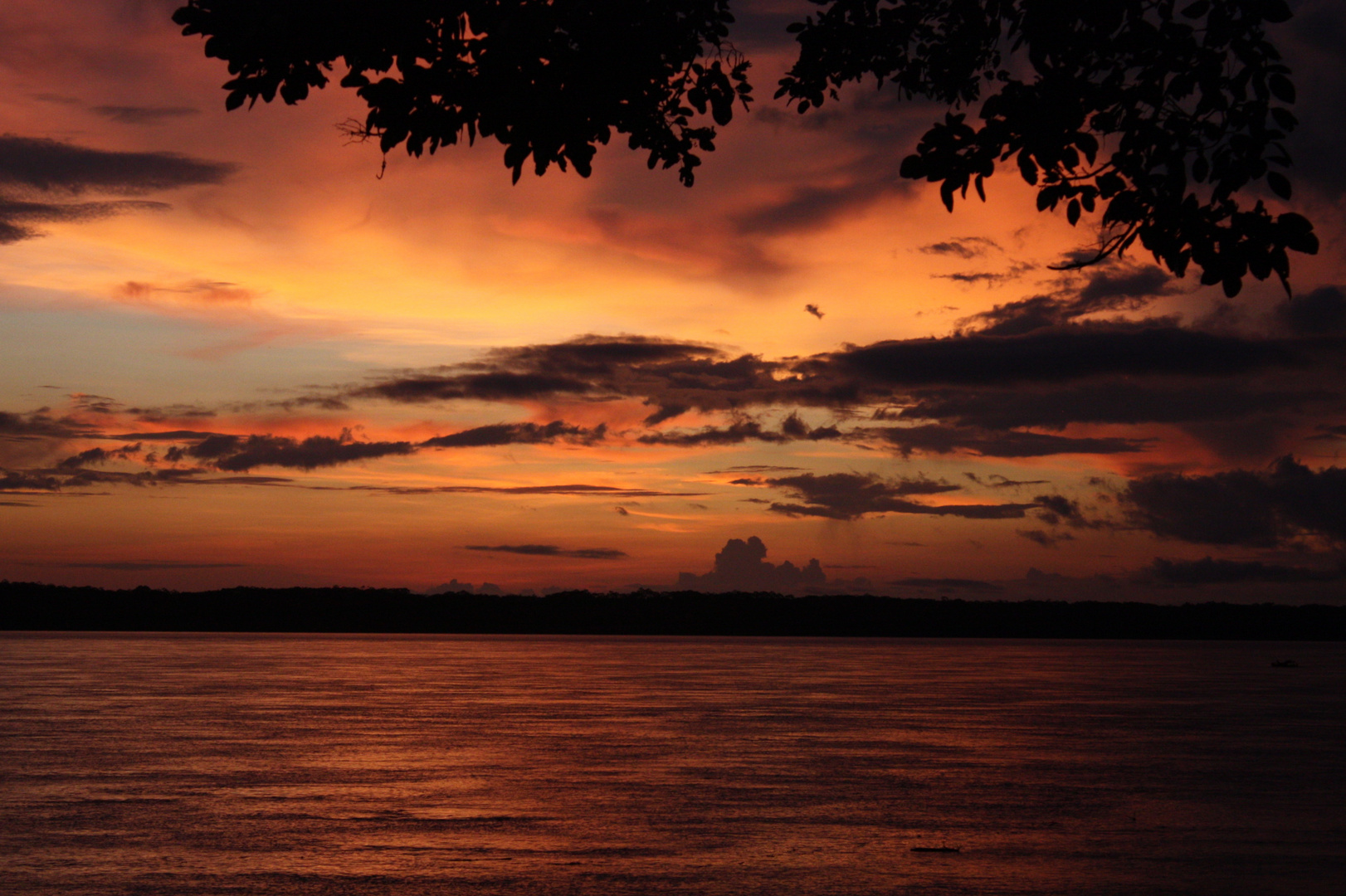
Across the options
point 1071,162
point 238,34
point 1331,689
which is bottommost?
point 1331,689

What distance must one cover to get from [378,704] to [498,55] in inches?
1260

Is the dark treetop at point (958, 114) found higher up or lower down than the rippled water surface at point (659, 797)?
higher up

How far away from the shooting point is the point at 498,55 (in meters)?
8.74

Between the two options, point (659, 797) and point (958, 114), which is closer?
point (958, 114)

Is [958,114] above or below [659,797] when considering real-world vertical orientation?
above

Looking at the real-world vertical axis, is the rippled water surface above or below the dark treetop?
below

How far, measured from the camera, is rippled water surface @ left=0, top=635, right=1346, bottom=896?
12.8 meters

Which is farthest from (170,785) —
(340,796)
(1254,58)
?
(1254,58)

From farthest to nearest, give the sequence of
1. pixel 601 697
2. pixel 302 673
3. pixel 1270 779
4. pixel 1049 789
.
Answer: pixel 302 673
pixel 601 697
pixel 1270 779
pixel 1049 789

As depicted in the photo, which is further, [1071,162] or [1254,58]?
[1071,162]

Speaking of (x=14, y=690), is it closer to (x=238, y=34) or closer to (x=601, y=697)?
(x=601, y=697)

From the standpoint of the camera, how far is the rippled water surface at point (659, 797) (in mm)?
12758

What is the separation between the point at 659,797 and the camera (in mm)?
18188

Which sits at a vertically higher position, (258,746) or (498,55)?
(498,55)
